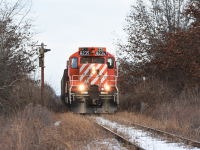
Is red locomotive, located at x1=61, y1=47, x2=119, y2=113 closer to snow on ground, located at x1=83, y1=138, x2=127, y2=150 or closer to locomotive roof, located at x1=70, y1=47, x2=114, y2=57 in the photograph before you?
locomotive roof, located at x1=70, y1=47, x2=114, y2=57

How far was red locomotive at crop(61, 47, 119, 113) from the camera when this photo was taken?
560 inches

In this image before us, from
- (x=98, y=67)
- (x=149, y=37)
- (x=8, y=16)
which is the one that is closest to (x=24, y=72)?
(x=8, y=16)

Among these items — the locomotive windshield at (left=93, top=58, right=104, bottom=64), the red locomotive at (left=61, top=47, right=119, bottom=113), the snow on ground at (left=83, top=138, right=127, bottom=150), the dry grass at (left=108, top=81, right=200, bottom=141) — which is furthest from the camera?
the locomotive windshield at (left=93, top=58, right=104, bottom=64)

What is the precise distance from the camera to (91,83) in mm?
14477

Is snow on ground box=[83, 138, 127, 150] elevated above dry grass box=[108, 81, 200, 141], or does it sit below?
below

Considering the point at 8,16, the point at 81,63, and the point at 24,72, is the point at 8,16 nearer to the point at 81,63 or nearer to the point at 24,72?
the point at 24,72

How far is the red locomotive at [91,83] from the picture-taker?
1423cm

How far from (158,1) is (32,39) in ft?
47.8

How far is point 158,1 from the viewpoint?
25328mm

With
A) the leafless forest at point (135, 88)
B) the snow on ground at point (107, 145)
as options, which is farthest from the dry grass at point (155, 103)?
the snow on ground at point (107, 145)

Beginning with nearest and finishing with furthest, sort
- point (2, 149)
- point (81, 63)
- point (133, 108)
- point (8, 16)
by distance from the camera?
point (2, 149) → point (8, 16) → point (81, 63) → point (133, 108)

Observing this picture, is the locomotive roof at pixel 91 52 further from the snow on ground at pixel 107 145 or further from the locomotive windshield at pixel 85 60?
the snow on ground at pixel 107 145

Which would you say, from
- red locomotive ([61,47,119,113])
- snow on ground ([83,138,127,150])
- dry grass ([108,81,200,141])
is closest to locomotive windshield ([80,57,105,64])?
red locomotive ([61,47,119,113])

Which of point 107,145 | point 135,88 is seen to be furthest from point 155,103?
point 107,145
